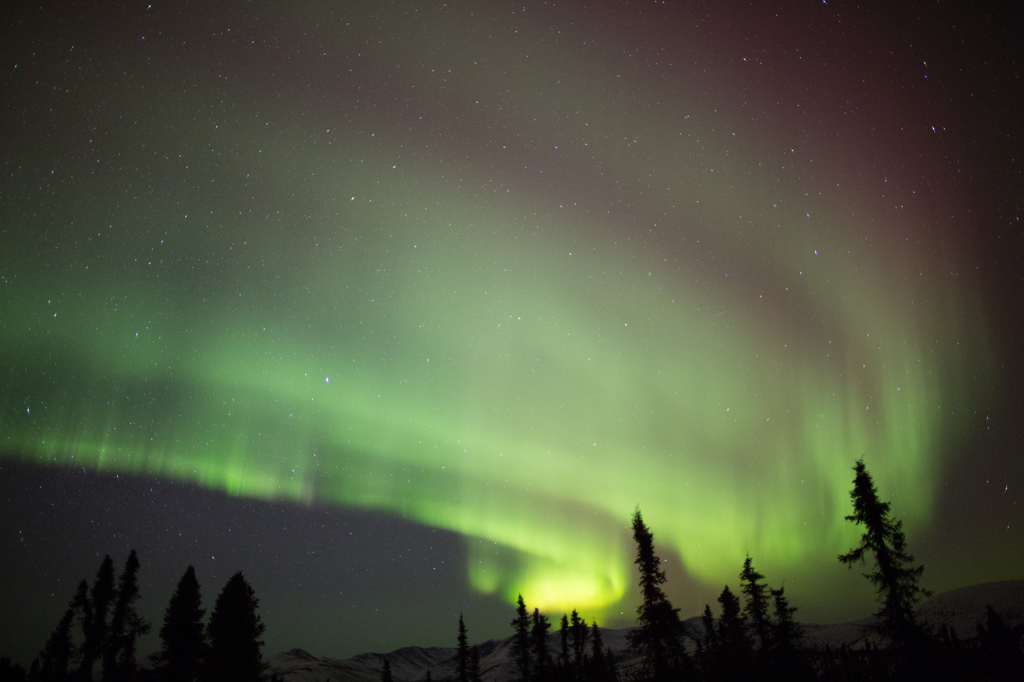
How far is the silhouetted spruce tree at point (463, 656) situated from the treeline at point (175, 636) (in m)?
30.4

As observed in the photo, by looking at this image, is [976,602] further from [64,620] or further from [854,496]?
[64,620]

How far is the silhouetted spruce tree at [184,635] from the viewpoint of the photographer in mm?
35469

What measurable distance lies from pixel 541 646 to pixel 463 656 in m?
12.0

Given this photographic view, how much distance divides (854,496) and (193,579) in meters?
42.0

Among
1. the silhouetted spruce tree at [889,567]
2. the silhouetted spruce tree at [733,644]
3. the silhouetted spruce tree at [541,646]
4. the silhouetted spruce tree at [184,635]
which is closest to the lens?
the silhouetted spruce tree at [889,567]

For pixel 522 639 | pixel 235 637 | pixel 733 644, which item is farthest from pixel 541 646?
pixel 235 637

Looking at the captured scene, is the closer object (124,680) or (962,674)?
(962,674)

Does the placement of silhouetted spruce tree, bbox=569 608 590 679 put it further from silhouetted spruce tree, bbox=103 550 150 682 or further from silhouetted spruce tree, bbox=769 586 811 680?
silhouetted spruce tree, bbox=103 550 150 682

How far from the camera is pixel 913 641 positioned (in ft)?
72.8

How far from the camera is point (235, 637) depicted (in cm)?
3369

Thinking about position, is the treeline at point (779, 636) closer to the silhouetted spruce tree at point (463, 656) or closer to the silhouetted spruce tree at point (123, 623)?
the silhouetted spruce tree at point (463, 656)

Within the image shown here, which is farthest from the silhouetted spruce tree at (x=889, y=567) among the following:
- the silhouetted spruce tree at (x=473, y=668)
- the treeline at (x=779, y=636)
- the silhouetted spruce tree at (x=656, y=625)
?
the silhouetted spruce tree at (x=473, y=668)

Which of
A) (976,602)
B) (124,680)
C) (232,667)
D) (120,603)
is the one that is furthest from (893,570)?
(976,602)

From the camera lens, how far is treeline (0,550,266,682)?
109 feet
